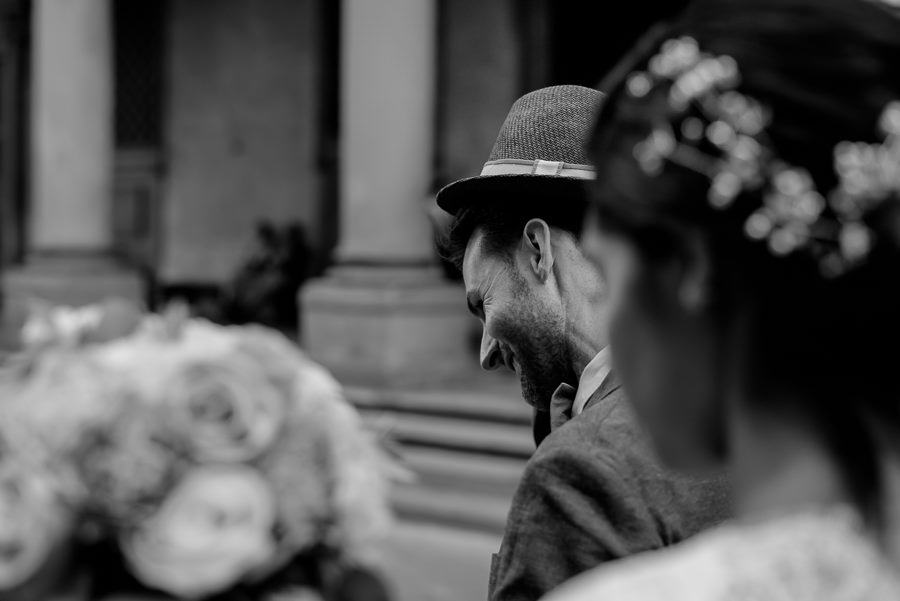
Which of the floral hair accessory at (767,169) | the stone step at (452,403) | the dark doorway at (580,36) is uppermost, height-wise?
the dark doorway at (580,36)

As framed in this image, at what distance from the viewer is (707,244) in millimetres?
974

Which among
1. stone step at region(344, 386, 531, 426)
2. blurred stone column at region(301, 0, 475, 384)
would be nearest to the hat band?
stone step at region(344, 386, 531, 426)

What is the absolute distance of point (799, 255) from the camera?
0.94 meters

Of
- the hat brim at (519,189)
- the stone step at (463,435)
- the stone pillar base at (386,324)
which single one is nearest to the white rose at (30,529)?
the hat brim at (519,189)

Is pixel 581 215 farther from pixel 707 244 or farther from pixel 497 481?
pixel 497 481

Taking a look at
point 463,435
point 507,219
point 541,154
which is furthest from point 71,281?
point 541,154

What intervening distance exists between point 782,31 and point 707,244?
17cm

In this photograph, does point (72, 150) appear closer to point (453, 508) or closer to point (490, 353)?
point (453, 508)

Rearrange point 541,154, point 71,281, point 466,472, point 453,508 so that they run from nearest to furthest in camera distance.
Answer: point 541,154, point 453,508, point 466,472, point 71,281

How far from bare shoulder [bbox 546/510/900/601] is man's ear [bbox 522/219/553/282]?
127 cm

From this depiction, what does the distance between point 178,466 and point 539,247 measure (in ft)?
3.59

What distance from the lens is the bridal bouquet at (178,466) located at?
1.26 m

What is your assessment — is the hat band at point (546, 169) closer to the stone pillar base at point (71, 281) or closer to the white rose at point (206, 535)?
the white rose at point (206, 535)

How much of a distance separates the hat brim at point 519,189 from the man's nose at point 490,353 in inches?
10.5
